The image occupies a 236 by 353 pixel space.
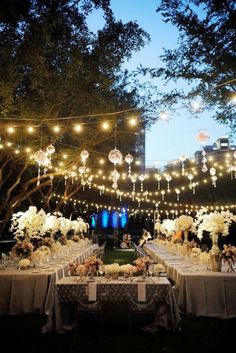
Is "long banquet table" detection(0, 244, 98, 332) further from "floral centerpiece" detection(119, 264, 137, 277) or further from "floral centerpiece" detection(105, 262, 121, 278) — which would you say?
"floral centerpiece" detection(119, 264, 137, 277)

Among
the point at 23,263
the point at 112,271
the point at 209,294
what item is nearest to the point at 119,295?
the point at 112,271

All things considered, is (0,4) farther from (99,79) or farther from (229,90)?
(229,90)

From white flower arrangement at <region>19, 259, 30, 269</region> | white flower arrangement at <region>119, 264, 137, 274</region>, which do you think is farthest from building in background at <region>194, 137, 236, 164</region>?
white flower arrangement at <region>19, 259, 30, 269</region>

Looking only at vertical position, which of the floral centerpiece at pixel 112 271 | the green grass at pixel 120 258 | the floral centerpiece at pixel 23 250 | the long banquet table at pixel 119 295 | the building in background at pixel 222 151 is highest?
the building in background at pixel 222 151

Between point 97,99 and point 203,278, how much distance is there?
664 cm

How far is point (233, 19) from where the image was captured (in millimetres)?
8133

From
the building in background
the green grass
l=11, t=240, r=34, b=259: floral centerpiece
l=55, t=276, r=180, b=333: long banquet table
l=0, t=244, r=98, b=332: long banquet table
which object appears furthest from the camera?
the green grass

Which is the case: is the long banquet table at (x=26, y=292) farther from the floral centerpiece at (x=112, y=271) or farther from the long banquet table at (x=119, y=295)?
the floral centerpiece at (x=112, y=271)

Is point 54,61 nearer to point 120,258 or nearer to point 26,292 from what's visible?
point 26,292

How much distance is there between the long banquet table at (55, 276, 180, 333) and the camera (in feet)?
17.9

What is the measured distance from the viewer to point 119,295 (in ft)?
18.0

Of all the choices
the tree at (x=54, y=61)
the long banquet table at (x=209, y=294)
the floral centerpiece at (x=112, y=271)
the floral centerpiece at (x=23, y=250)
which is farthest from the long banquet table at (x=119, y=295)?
the tree at (x=54, y=61)

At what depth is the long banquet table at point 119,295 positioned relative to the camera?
547 cm

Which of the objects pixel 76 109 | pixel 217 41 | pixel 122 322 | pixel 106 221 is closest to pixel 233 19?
pixel 217 41
